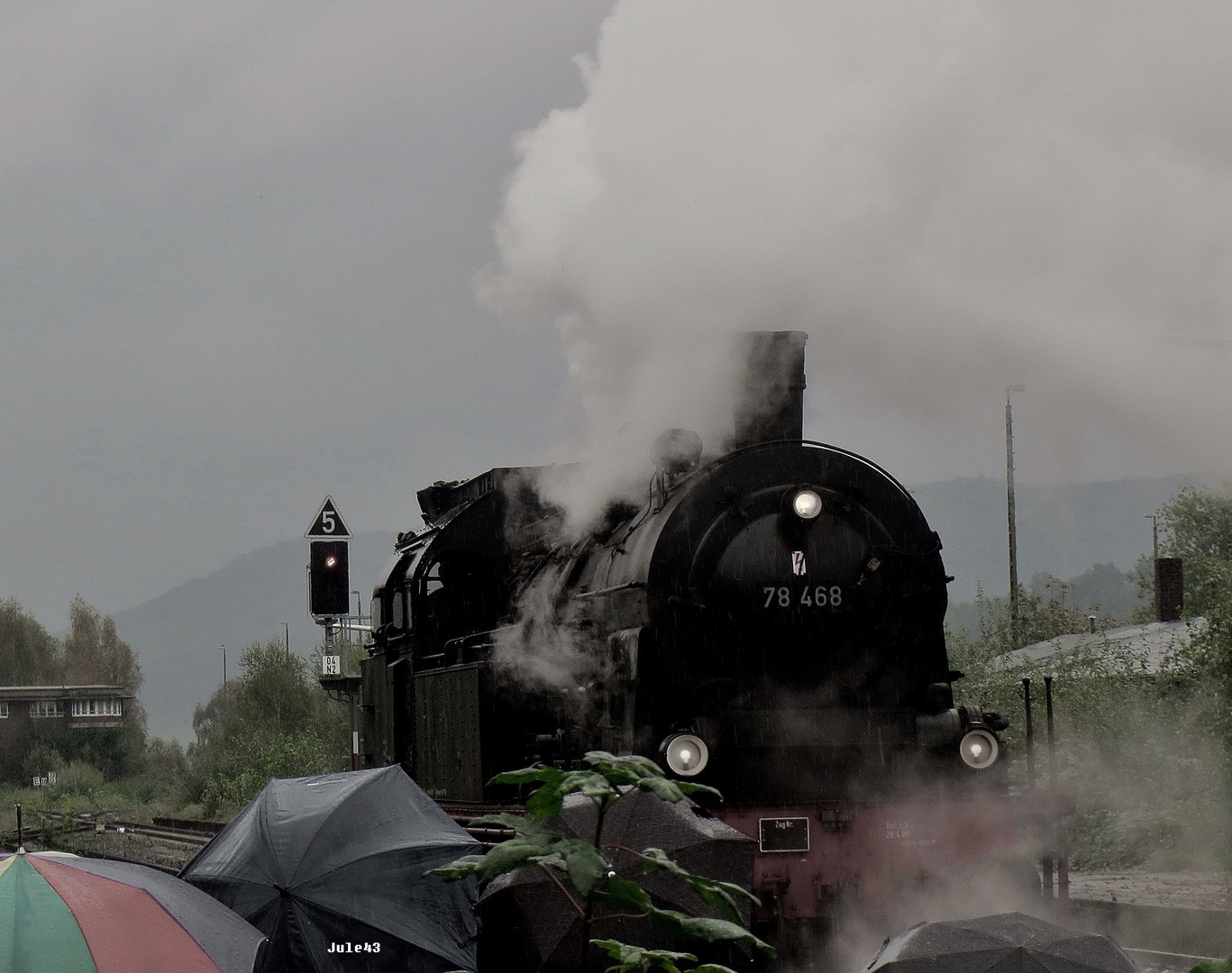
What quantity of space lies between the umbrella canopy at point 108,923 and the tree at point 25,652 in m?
77.2

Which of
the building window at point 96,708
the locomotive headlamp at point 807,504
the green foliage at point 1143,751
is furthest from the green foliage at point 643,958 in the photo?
the building window at point 96,708

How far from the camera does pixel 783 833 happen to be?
7.92 m

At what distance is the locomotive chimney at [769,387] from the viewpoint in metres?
9.32

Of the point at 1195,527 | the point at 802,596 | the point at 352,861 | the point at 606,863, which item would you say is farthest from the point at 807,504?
the point at 1195,527

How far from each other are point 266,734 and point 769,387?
104ft

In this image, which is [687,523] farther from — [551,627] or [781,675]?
[551,627]

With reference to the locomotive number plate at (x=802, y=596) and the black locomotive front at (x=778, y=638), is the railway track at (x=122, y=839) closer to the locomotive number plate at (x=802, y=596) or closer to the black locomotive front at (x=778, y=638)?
the black locomotive front at (x=778, y=638)

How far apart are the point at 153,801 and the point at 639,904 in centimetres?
4860

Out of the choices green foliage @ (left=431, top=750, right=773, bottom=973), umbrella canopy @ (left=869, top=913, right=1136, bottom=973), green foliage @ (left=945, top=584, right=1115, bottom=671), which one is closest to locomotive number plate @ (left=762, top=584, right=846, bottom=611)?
→ umbrella canopy @ (left=869, top=913, right=1136, bottom=973)

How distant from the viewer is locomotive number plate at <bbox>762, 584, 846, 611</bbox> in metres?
8.65

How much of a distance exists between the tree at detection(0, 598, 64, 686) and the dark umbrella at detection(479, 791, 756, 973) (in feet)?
252

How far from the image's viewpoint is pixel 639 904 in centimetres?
397

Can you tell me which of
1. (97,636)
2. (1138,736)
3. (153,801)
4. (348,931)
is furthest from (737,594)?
(97,636)

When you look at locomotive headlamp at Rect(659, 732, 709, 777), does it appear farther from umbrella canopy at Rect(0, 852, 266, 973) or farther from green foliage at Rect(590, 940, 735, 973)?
green foliage at Rect(590, 940, 735, 973)
